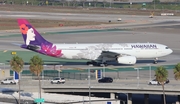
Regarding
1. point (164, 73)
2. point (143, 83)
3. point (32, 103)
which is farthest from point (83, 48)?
point (164, 73)

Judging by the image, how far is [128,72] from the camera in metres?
110

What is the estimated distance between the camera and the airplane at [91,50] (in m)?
116

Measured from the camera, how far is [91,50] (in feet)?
383

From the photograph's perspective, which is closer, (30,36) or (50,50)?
(50,50)

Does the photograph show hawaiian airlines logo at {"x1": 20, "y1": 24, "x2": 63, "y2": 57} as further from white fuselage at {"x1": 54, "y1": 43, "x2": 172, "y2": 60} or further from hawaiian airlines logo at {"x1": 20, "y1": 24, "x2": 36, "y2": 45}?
white fuselage at {"x1": 54, "y1": 43, "x2": 172, "y2": 60}

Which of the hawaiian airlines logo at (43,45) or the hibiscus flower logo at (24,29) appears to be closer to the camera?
Result: the hawaiian airlines logo at (43,45)

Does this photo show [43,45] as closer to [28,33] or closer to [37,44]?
[37,44]

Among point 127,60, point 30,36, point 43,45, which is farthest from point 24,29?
point 127,60

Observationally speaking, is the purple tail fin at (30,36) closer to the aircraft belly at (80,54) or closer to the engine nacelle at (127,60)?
the aircraft belly at (80,54)

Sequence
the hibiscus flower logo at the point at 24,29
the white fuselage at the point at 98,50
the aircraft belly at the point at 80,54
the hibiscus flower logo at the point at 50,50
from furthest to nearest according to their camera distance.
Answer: the hibiscus flower logo at the point at 24,29, the white fuselage at the point at 98,50, the aircraft belly at the point at 80,54, the hibiscus flower logo at the point at 50,50

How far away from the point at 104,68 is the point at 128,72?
5.60 meters

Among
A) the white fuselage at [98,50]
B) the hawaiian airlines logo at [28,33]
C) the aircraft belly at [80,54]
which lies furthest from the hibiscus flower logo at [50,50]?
the hawaiian airlines logo at [28,33]

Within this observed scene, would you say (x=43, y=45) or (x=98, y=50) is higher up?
(x=43, y=45)

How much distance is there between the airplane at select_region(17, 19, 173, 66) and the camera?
380ft
